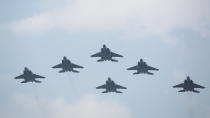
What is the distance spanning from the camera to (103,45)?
7864 inches
